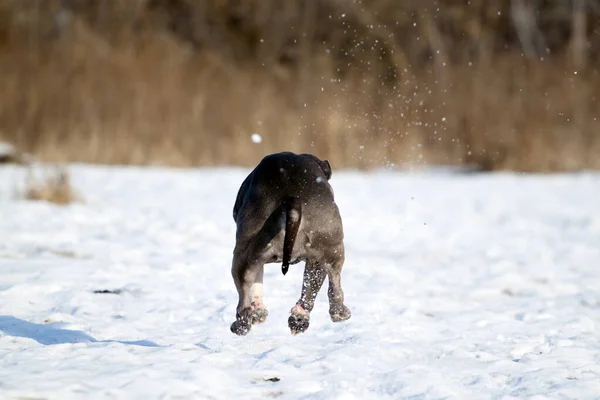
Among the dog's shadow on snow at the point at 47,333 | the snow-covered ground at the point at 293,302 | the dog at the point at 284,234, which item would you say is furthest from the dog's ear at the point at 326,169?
the dog's shadow on snow at the point at 47,333

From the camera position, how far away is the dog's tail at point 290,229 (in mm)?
3664

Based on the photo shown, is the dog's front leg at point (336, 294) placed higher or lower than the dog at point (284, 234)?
lower

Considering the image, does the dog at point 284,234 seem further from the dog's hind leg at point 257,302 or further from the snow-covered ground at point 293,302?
the snow-covered ground at point 293,302

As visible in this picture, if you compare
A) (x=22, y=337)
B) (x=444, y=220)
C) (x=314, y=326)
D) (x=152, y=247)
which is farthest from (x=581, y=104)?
(x=22, y=337)

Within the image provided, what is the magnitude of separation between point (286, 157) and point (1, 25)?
39.7 ft

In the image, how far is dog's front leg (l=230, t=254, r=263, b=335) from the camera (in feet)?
12.6

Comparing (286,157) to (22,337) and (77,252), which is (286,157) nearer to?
(22,337)

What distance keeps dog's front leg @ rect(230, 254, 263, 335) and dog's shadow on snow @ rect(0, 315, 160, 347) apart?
56cm

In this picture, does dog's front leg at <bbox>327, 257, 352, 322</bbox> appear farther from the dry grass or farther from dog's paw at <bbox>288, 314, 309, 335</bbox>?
the dry grass

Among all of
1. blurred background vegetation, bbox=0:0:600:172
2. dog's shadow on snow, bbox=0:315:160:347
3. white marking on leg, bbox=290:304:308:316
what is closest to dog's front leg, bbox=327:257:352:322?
white marking on leg, bbox=290:304:308:316

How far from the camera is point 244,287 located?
12.6ft

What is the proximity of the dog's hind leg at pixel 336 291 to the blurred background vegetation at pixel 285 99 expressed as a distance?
8940 mm

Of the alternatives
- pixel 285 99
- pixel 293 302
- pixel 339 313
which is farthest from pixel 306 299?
pixel 285 99

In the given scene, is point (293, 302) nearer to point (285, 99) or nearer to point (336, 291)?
point (336, 291)
